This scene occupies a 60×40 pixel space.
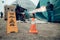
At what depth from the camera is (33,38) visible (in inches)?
183

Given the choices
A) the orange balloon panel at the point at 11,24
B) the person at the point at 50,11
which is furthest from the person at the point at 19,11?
the orange balloon panel at the point at 11,24

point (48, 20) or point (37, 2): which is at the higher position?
point (37, 2)

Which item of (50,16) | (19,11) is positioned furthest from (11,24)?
(50,16)

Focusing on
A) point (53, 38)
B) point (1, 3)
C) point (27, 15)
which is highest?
point (1, 3)

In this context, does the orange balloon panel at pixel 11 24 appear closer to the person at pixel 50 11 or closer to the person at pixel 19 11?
the person at pixel 19 11

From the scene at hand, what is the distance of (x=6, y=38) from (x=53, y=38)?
1.12 metres

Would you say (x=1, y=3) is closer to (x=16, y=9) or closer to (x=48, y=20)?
(x=16, y=9)

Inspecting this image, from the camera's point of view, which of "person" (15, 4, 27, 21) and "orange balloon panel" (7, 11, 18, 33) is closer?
"orange balloon panel" (7, 11, 18, 33)

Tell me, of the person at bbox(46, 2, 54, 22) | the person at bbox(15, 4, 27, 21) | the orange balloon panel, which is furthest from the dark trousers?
the orange balloon panel

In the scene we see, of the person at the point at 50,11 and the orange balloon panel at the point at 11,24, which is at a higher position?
the person at the point at 50,11

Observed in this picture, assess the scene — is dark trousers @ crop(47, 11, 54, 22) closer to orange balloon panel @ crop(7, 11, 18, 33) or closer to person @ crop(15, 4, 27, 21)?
person @ crop(15, 4, 27, 21)

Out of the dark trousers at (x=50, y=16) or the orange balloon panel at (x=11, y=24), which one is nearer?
the orange balloon panel at (x=11, y=24)

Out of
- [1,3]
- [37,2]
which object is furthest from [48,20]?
[1,3]

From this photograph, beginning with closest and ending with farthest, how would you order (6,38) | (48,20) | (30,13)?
(6,38), (30,13), (48,20)
